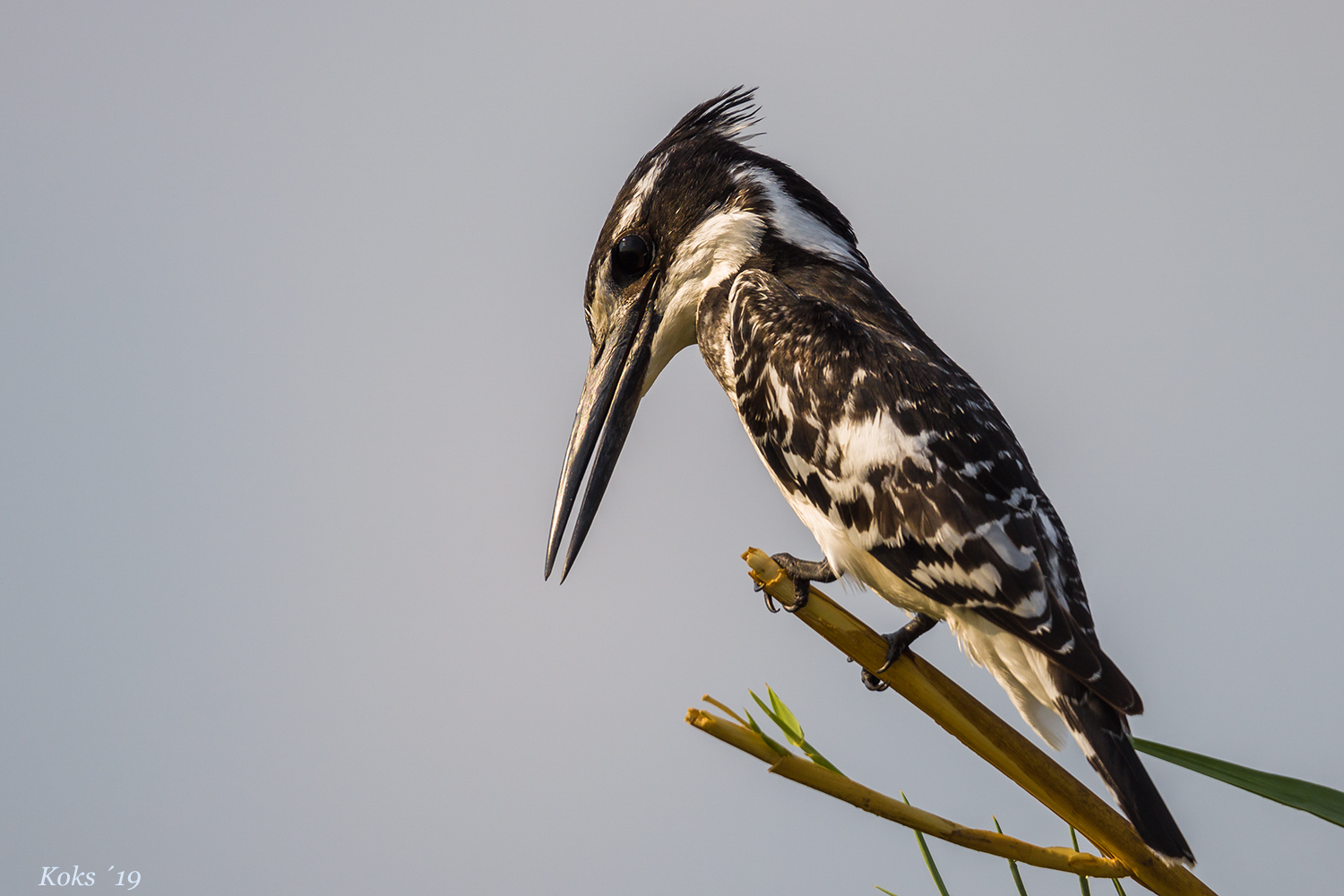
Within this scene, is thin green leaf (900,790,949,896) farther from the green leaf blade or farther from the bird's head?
the bird's head

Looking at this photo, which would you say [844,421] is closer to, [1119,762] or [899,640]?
[899,640]

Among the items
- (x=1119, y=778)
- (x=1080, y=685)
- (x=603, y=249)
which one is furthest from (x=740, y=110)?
(x=1119, y=778)

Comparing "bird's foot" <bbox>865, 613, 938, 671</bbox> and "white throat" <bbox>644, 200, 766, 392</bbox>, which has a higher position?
"white throat" <bbox>644, 200, 766, 392</bbox>

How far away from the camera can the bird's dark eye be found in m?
2.02

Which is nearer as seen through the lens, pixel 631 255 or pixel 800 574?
pixel 800 574

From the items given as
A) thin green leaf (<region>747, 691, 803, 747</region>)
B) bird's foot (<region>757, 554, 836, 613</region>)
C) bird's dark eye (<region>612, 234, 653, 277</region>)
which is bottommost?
thin green leaf (<region>747, 691, 803, 747</region>)

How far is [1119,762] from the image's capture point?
1359 millimetres

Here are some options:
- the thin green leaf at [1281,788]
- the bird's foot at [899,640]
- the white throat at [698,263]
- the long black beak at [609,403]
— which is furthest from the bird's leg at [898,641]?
the white throat at [698,263]

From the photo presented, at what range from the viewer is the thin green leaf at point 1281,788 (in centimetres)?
117

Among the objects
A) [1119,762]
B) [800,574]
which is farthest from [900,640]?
[1119,762]

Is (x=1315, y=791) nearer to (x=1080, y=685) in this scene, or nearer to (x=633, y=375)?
(x=1080, y=685)

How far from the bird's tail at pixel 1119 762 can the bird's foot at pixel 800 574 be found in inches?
14.6

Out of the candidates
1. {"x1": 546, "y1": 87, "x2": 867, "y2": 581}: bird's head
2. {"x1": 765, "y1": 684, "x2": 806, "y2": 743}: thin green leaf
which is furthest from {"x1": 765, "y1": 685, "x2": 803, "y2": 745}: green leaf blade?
{"x1": 546, "y1": 87, "x2": 867, "y2": 581}: bird's head

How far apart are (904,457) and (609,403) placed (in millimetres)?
649
